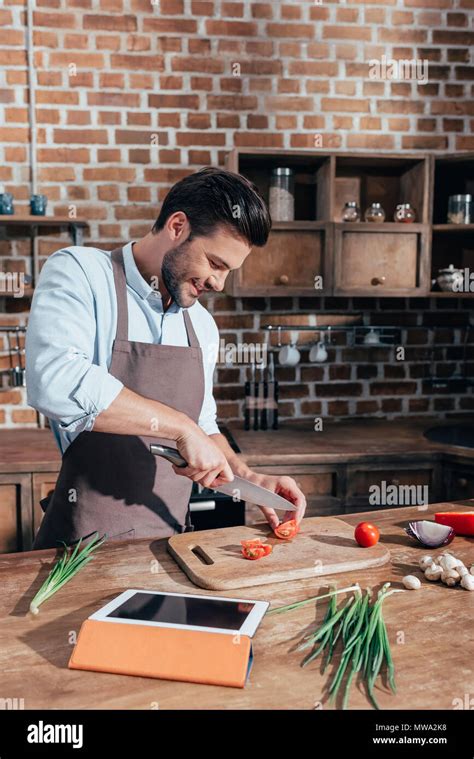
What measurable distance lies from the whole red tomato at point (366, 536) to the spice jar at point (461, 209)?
7.46ft

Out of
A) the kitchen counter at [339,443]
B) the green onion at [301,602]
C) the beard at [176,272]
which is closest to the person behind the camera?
the green onion at [301,602]

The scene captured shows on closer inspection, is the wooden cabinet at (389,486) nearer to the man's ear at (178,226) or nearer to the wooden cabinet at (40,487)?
the wooden cabinet at (40,487)

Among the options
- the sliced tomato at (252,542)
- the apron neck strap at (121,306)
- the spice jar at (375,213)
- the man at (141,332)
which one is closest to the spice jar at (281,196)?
the spice jar at (375,213)

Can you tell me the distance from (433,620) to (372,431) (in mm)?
2164

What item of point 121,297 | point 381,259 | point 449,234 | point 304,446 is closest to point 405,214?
point 381,259

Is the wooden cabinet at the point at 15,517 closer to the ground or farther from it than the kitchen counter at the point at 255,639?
closer to the ground

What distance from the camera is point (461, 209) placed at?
337cm

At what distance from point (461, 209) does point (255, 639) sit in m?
2.76

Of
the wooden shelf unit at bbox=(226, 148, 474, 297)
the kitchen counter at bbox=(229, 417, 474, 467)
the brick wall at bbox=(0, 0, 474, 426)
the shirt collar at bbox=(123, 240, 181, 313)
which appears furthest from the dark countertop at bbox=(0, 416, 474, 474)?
the shirt collar at bbox=(123, 240, 181, 313)

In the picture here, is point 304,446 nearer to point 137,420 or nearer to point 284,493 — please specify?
point 284,493

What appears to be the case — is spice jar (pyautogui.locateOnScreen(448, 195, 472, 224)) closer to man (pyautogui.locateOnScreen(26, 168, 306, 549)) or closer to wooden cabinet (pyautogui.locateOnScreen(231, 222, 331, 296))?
wooden cabinet (pyautogui.locateOnScreen(231, 222, 331, 296))

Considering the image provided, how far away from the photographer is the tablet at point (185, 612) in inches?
44.1

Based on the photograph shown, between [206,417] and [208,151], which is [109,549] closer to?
[206,417]
